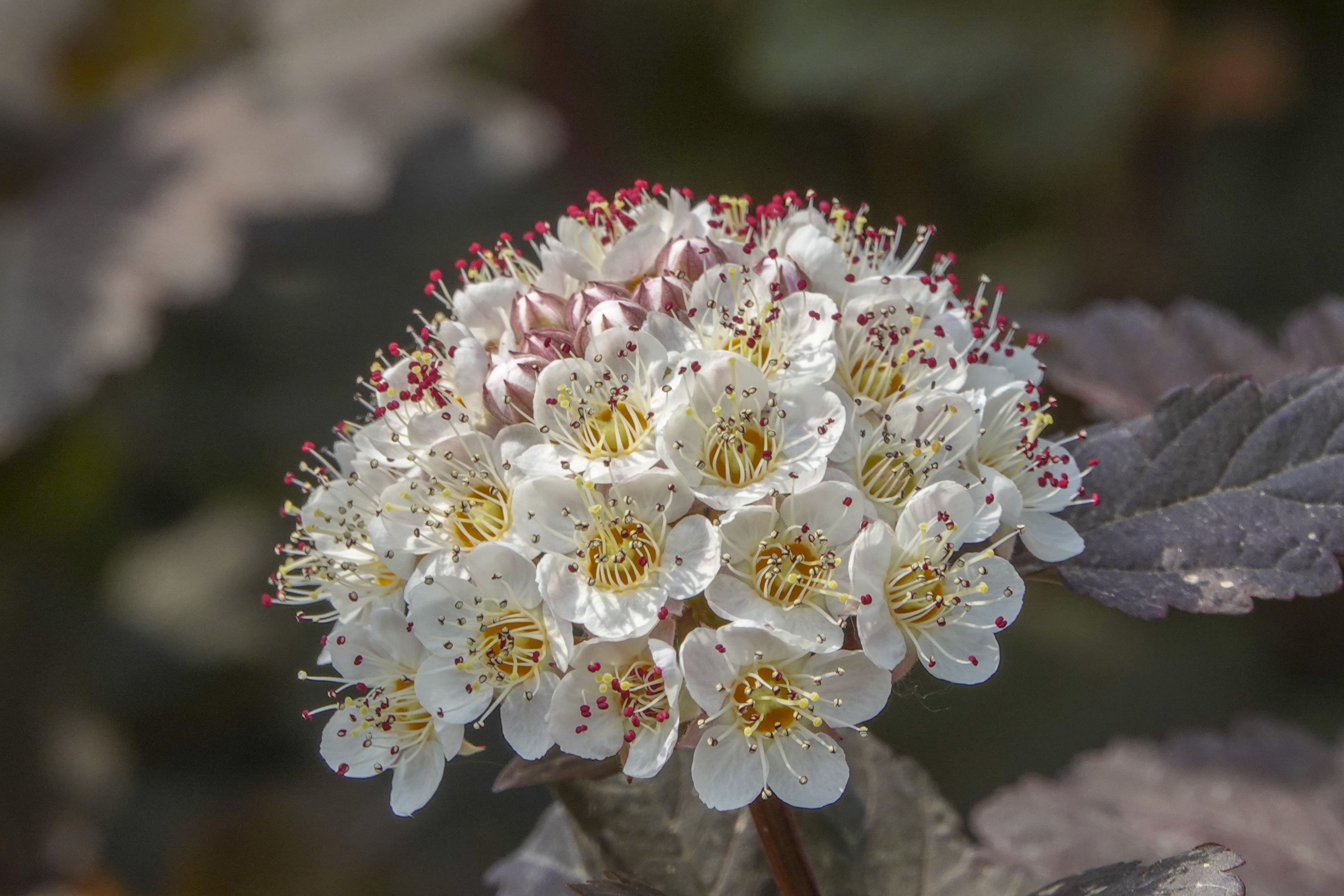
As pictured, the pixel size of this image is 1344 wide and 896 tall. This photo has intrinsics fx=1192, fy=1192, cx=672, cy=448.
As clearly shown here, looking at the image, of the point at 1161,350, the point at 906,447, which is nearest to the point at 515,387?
the point at 906,447

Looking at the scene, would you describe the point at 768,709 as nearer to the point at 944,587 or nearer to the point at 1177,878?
the point at 944,587

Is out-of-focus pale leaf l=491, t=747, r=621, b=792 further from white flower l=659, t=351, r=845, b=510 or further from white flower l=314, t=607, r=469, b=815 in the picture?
white flower l=659, t=351, r=845, b=510

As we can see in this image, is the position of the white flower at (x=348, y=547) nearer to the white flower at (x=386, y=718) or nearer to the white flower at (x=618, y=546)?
the white flower at (x=386, y=718)

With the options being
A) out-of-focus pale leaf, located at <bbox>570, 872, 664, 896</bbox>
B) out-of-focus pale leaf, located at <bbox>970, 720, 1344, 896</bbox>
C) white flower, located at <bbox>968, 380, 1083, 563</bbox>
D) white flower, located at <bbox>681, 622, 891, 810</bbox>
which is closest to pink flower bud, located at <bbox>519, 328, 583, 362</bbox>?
white flower, located at <bbox>681, 622, 891, 810</bbox>

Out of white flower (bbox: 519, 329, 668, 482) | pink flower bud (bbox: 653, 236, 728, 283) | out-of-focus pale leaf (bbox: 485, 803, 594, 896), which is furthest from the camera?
out-of-focus pale leaf (bbox: 485, 803, 594, 896)

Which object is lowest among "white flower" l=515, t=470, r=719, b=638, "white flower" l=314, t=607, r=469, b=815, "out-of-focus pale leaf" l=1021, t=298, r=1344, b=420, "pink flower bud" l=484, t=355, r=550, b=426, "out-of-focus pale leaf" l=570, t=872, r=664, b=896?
"out-of-focus pale leaf" l=570, t=872, r=664, b=896

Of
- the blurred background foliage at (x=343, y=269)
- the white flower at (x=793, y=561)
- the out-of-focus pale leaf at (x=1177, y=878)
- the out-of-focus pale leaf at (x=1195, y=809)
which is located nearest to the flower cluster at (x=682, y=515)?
the white flower at (x=793, y=561)
